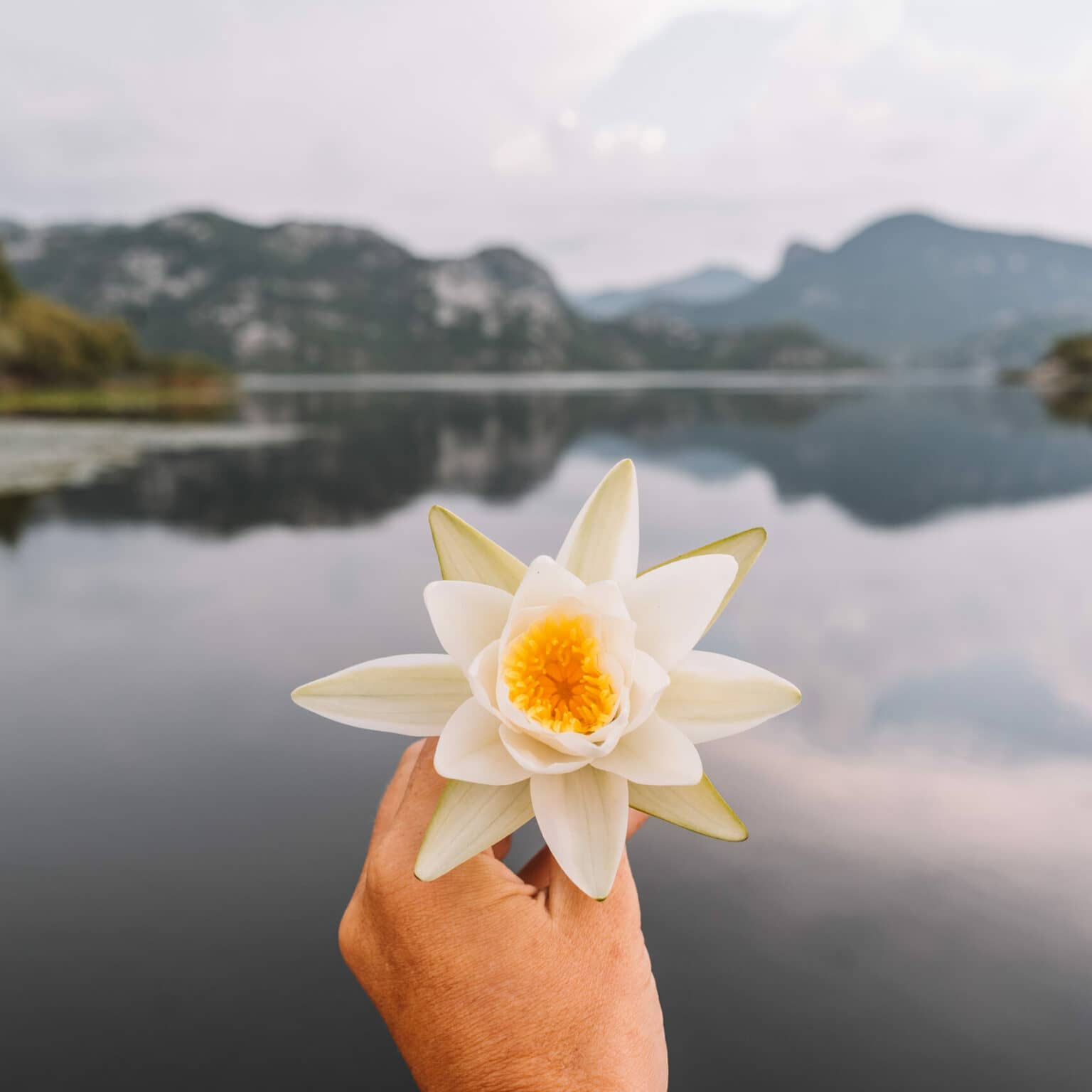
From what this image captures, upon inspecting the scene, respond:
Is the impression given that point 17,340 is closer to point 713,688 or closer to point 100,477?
point 100,477

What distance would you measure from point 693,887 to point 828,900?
664 millimetres

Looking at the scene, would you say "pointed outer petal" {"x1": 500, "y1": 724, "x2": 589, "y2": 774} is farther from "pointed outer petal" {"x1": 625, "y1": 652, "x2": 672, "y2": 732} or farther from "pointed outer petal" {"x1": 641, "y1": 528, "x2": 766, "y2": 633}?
"pointed outer petal" {"x1": 641, "y1": 528, "x2": 766, "y2": 633}

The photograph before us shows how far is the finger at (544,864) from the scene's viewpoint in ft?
5.43

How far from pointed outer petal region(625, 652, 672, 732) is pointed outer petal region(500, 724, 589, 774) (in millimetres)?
115

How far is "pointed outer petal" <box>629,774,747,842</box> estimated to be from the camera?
1.38m

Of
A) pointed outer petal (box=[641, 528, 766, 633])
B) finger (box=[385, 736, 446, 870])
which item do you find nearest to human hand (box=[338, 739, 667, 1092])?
finger (box=[385, 736, 446, 870])

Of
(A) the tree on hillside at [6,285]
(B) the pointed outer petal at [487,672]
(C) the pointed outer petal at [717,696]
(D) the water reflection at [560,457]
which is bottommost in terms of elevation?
(D) the water reflection at [560,457]

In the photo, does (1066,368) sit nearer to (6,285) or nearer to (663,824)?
(663,824)

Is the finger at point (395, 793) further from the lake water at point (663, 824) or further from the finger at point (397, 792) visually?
the lake water at point (663, 824)

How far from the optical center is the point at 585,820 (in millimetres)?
1365

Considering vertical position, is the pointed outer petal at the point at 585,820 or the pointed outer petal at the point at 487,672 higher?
the pointed outer petal at the point at 487,672

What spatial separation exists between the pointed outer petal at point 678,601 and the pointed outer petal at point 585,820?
25cm

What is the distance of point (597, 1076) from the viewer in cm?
149

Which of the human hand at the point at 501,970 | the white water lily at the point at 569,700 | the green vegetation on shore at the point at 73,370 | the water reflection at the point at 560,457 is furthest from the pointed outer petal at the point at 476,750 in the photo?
the green vegetation on shore at the point at 73,370
